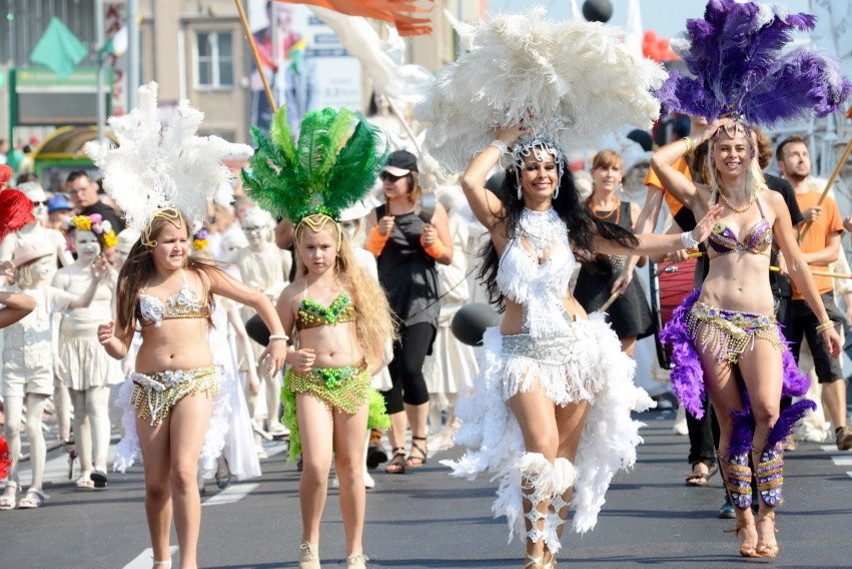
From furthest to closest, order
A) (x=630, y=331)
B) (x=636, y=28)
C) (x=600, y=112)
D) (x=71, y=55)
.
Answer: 1. (x=71, y=55)
2. (x=636, y=28)
3. (x=630, y=331)
4. (x=600, y=112)

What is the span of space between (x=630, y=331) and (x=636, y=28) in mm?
7278

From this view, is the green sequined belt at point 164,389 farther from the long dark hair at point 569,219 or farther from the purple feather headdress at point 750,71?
the purple feather headdress at point 750,71

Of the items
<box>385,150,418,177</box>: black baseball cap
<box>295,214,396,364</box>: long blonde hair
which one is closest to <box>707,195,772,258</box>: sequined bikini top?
<box>295,214,396,364</box>: long blonde hair

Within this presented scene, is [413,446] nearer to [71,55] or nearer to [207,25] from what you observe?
[71,55]

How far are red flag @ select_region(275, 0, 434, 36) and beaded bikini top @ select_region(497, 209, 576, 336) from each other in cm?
538

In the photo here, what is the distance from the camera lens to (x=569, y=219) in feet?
25.9

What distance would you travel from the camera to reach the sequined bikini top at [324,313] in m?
8.39

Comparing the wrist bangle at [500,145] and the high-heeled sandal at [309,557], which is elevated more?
the wrist bangle at [500,145]

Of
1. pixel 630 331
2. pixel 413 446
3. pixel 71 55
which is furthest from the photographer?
pixel 71 55

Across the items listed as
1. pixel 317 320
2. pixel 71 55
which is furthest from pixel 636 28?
pixel 71 55

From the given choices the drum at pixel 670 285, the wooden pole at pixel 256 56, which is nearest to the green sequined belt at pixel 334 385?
the wooden pole at pixel 256 56

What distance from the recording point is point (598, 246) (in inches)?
313

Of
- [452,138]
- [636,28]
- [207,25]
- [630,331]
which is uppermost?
[207,25]

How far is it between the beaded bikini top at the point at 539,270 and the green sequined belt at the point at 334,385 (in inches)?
35.7
